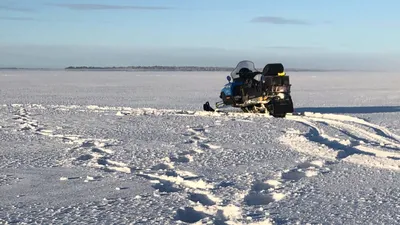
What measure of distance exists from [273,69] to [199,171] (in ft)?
22.5

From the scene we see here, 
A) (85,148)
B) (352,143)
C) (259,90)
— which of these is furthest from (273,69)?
(85,148)

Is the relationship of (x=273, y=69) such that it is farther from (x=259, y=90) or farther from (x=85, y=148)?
(x=85, y=148)

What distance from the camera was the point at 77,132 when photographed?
368 inches

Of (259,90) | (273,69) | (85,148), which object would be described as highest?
(273,69)

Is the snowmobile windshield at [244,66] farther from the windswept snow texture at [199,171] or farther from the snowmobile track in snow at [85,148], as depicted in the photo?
the snowmobile track in snow at [85,148]

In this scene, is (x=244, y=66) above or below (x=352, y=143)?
above

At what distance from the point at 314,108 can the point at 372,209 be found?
34.2 ft

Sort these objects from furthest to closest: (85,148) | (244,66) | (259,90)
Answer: (244,66), (259,90), (85,148)

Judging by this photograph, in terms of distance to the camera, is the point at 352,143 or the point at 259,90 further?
the point at 259,90

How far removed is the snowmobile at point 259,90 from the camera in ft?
40.3

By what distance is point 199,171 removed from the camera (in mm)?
6152

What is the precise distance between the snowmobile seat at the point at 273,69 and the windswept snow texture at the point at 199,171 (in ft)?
5.75

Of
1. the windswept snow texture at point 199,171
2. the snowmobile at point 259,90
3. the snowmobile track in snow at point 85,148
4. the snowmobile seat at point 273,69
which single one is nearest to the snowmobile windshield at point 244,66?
the snowmobile at point 259,90

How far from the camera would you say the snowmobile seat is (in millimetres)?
12539
